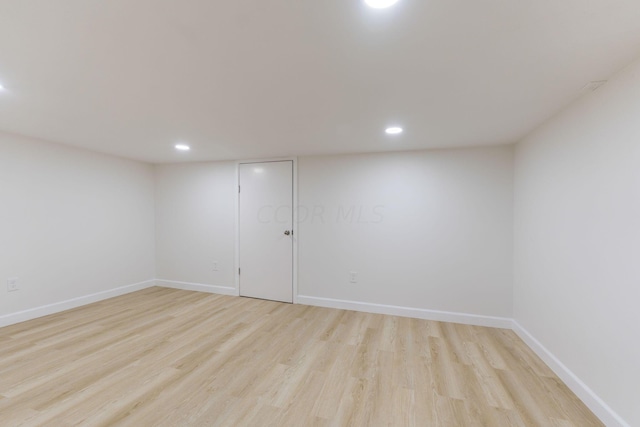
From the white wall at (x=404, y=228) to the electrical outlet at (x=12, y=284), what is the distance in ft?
7.17

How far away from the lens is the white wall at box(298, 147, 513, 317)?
3.14 meters

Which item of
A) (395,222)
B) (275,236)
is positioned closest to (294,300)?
(275,236)

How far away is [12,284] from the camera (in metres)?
2.95

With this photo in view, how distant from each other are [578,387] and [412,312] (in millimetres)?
1647

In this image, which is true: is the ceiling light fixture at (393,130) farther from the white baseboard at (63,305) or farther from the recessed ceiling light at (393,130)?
the white baseboard at (63,305)

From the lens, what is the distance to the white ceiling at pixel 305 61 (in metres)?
1.10

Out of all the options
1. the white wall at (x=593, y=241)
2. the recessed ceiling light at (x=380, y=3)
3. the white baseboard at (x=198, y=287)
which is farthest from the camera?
the white baseboard at (x=198, y=287)

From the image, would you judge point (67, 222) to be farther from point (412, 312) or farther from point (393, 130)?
point (412, 312)

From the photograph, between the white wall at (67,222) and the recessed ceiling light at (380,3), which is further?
the white wall at (67,222)

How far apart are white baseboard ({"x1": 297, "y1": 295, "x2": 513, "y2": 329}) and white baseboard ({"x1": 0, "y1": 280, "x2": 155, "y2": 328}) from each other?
2.74 m

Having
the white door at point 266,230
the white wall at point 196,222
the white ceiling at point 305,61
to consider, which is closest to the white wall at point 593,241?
the white ceiling at point 305,61

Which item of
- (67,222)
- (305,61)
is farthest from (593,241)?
(67,222)

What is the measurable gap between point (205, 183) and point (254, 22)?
358cm

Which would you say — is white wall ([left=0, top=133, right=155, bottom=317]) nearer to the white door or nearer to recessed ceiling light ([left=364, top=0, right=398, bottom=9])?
the white door
